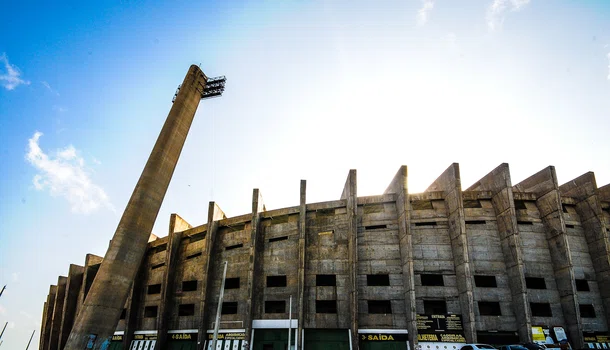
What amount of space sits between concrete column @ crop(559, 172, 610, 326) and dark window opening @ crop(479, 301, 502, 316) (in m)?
9.12

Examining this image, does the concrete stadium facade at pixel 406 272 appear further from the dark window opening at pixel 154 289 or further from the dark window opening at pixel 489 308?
the dark window opening at pixel 154 289

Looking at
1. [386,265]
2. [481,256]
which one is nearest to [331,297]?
[386,265]

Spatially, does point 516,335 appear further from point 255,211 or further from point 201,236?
point 201,236

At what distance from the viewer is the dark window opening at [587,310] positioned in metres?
29.6

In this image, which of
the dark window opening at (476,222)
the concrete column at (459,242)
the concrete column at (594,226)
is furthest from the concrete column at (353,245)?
the concrete column at (594,226)

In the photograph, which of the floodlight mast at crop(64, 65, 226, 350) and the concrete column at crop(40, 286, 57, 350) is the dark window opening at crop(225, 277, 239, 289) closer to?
the floodlight mast at crop(64, 65, 226, 350)

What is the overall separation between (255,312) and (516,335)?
2210 centimetres

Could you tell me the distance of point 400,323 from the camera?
29.7m

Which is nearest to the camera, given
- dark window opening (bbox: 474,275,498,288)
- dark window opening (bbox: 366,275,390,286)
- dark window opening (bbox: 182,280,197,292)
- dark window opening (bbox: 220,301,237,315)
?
dark window opening (bbox: 474,275,498,288)

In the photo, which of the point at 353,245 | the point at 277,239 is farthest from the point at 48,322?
the point at 353,245

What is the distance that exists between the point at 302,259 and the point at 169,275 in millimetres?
15452

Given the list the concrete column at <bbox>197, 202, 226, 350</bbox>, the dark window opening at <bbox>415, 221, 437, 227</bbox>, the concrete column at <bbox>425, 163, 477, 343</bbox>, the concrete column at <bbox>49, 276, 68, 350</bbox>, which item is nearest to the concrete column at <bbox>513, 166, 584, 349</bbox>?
the concrete column at <bbox>425, 163, 477, 343</bbox>

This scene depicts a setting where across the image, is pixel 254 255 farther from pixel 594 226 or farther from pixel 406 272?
pixel 594 226

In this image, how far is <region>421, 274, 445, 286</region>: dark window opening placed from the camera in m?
30.6
